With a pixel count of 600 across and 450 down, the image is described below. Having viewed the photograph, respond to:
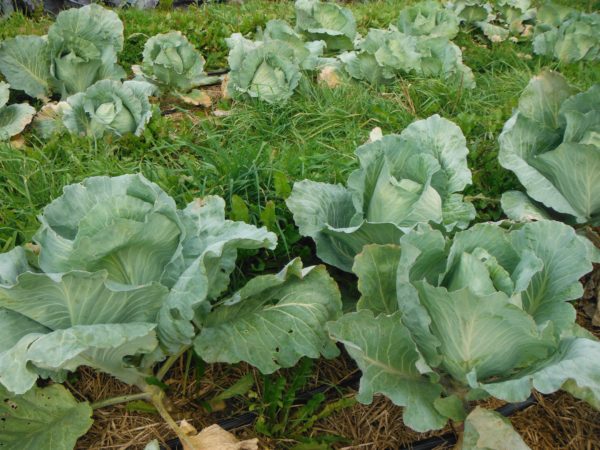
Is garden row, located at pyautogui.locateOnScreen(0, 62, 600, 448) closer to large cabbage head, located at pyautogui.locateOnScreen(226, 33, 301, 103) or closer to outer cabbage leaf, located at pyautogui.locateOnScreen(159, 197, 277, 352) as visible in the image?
outer cabbage leaf, located at pyautogui.locateOnScreen(159, 197, 277, 352)

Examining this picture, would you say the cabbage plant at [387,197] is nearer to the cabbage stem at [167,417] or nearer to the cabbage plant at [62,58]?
the cabbage stem at [167,417]

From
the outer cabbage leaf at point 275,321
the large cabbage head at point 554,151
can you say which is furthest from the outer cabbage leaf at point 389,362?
the large cabbage head at point 554,151

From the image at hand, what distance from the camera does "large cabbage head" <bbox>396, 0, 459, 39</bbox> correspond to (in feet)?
15.5

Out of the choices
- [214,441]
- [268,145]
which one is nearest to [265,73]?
[268,145]

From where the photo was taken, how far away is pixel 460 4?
5.61 meters

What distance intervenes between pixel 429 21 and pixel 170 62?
2212mm

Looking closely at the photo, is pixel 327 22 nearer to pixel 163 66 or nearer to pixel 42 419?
pixel 163 66

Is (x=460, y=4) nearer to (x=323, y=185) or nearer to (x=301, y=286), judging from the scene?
(x=323, y=185)

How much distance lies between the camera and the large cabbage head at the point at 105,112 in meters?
3.31

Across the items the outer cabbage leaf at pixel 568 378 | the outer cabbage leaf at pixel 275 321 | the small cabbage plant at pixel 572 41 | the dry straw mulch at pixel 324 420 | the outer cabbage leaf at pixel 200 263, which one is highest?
the outer cabbage leaf at pixel 200 263

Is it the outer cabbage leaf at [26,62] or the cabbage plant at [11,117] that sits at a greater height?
the outer cabbage leaf at [26,62]

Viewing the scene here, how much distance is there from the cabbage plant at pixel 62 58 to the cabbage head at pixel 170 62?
0.23m

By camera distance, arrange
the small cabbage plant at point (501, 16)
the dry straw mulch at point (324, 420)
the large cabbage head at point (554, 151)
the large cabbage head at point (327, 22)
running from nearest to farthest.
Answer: the dry straw mulch at point (324, 420)
the large cabbage head at point (554, 151)
the large cabbage head at point (327, 22)
the small cabbage plant at point (501, 16)

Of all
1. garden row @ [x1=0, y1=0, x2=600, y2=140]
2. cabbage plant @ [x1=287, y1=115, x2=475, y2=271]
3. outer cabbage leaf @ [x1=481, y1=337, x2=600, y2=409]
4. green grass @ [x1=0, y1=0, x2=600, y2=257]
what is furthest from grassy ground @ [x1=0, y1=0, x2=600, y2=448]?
outer cabbage leaf @ [x1=481, y1=337, x2=600, y2=409]
